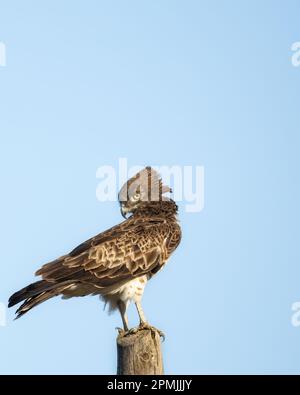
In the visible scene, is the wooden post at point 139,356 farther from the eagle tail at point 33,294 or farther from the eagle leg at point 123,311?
the eagle leg at point 123,311

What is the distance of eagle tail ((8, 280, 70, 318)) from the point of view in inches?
490

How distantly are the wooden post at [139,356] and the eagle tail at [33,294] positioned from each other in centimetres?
182

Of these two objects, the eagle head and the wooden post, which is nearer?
the wooden post

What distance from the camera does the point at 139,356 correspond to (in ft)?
35.6

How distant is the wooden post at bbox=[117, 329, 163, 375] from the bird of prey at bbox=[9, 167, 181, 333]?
81.4 inches

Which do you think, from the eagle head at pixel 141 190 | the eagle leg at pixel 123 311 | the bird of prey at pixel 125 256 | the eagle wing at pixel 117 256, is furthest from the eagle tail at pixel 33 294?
the eagle head at pixel 141 190

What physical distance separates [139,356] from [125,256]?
399 cm

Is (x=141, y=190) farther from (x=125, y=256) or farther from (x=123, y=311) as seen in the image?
A: (x=123, y=311)

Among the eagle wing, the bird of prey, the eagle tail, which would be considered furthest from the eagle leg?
the eagle tail

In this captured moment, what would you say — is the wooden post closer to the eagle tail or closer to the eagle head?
the eagle tail

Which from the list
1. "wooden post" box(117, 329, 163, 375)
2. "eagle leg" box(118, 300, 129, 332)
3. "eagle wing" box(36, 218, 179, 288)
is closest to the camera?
"wooden post" box(117, 329, 163, 375)

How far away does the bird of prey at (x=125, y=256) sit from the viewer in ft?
45.1
